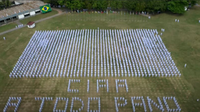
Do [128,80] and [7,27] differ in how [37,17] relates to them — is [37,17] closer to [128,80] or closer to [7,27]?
[7,27]

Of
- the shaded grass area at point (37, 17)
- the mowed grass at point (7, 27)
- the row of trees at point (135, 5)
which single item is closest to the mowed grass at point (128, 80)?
the mowed grass at point (7, 27)

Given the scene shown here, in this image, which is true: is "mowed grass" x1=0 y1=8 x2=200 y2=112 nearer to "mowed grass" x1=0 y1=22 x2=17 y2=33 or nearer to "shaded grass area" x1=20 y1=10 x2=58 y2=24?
"mowed grass" x1=0 y1=22 x2=17 y2=33

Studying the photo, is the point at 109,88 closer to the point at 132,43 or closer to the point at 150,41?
the point at 132,43

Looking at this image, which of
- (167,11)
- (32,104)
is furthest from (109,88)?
(167,11)

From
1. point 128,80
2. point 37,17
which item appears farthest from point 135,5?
point 37,17

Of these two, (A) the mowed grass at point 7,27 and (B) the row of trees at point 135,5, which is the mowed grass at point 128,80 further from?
(B) the row of trees at point 135,5

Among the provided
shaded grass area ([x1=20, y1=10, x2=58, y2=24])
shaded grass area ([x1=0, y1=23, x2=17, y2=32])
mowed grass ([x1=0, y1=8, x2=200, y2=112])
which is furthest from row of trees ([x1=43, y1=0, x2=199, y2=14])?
shaded grass area ([x1=0, y1=23, x2=17, y2=32])
